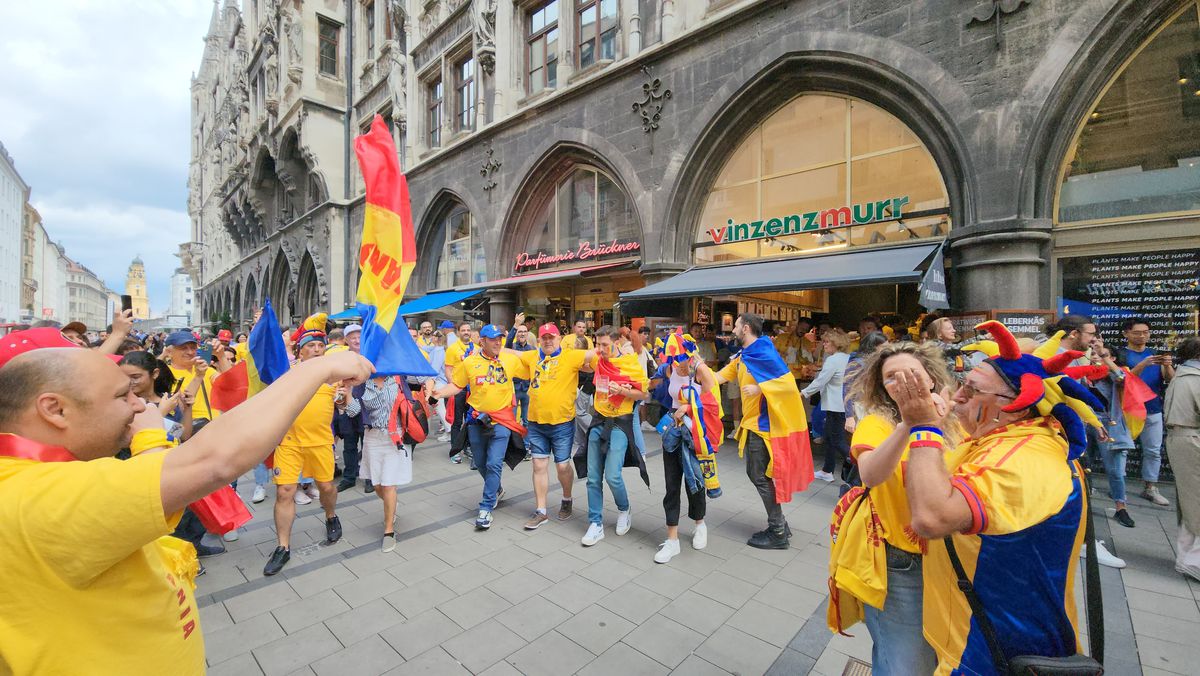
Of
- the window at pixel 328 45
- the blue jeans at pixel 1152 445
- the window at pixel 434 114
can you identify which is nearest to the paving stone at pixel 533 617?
the blue jeans at pixel 1152 445

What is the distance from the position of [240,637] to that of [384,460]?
173cm

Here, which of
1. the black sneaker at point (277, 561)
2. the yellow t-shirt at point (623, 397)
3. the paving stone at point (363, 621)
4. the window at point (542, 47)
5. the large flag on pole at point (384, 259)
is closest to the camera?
the large flag on pole at point (384, 259)

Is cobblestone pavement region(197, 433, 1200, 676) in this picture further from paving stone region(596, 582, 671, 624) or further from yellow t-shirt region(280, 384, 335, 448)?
yellow t-shirt region(280, 384, 335, 448)

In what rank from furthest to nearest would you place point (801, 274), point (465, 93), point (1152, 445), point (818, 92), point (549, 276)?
1. point (465, 93)
2. point (549, 276)
3. point (818, 92)
4. point (801, 274)
5. point (1152, 445)

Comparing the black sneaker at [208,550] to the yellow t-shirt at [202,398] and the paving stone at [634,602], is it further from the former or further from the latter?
the paving stone at [634,602]

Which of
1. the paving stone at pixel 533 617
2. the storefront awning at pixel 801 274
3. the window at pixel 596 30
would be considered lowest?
the paving stone at pixel 533 617

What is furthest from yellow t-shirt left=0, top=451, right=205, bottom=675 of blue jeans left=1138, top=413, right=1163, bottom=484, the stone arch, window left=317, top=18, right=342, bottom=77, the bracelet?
window left=317, top=18, right=342, bottom=77

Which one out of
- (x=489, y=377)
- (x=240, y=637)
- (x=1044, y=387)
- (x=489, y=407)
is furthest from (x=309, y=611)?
(x=1044, y=387)

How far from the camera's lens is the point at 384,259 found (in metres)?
2.35

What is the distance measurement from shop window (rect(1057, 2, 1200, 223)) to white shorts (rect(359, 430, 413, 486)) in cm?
858

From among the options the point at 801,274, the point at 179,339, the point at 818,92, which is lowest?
the point at 179,339

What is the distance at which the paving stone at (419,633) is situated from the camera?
313 cm

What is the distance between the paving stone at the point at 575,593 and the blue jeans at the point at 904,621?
2165mm

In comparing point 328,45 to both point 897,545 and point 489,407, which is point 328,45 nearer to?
point 489,407
